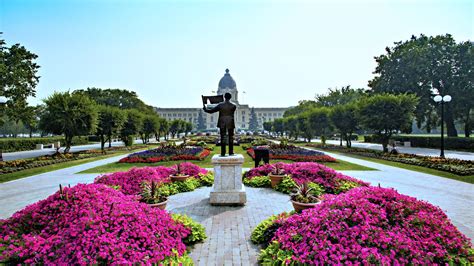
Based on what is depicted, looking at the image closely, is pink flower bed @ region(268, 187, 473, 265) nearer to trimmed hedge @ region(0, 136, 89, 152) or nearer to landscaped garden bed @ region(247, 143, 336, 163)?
landscaped garden bed @ region(247, 143, 336, 163)

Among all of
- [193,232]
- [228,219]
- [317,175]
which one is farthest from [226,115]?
[317,175]

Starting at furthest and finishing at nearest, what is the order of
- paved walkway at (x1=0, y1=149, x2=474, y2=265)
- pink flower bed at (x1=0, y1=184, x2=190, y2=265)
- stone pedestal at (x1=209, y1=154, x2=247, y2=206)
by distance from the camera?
stone pedestal at (x1=209, y1=154, x2=247, y2=206) → paved walkway at (x1=0, y1=149, x2=474, y2=265) → pink flower bed at (x1=0, y1=184, x2=190, y2=265)

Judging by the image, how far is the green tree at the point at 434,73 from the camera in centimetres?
3341

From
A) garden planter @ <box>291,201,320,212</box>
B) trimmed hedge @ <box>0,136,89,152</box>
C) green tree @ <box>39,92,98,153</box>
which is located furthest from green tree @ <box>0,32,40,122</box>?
garden planter @ <box>291,201,320,212</box>

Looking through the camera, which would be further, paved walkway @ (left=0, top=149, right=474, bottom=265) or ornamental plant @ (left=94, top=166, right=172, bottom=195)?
ornamental plant @ (left=94, top=166, right=172, bottom=195)

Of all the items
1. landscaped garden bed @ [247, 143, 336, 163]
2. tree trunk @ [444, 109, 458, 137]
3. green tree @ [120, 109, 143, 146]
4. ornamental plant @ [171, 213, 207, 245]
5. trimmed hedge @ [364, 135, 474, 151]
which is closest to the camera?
ornamental plant @ [171, 213, 207, 245]

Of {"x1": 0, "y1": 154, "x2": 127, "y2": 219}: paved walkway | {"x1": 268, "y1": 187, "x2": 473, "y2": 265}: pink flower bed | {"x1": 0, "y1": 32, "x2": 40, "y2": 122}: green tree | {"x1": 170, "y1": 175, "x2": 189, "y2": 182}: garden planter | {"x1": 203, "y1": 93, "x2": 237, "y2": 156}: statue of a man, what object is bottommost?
{"x1": 0, "y1": 154, "x2": 127, "y2": 219}: paved walkway

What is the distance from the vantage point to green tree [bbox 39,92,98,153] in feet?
73.5

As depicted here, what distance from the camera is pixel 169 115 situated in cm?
13925

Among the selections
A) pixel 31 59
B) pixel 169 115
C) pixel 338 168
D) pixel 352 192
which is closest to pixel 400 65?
pixel 338 168

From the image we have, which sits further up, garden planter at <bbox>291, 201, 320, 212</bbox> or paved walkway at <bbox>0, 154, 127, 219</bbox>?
garden planter at <bbox>291, 201, 320, 212</bbox>

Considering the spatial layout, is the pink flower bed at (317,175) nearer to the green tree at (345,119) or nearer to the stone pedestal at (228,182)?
the stone pedestal at (228,182)

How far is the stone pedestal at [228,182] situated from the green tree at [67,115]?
63.3ft

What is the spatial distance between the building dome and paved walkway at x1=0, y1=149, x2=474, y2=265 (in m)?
108
